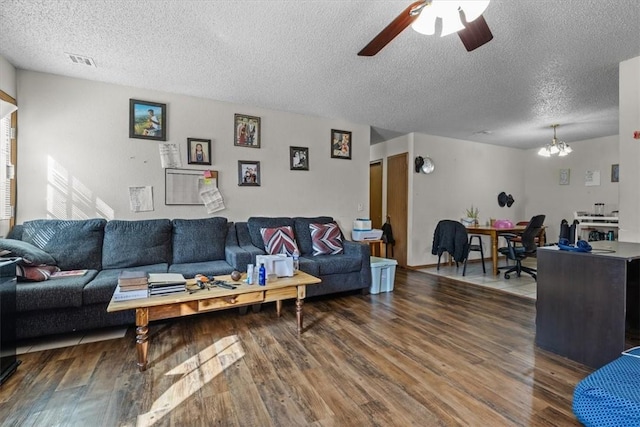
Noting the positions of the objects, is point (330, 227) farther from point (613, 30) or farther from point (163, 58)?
point (613, 30)

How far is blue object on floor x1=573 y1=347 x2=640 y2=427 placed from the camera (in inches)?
50.9

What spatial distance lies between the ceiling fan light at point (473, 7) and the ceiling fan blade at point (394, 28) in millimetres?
199

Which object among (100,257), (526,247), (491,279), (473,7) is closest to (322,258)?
(100,257)

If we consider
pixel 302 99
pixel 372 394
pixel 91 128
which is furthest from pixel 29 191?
pixel 372 394

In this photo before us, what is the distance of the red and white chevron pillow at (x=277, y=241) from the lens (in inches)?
136

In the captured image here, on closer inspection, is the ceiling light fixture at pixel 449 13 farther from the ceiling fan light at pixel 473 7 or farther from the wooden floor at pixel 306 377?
the wooden floor at pixel 306 377

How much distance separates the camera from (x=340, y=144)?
4535 mm

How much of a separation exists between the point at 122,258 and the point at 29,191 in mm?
1122

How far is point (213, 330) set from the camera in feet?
8.50

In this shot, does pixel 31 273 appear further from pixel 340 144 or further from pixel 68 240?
pixel 340 144

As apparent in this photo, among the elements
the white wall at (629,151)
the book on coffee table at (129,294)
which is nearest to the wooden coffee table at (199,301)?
the book on coffee table at (129,294)

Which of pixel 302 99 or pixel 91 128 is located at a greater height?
pixel 302 99

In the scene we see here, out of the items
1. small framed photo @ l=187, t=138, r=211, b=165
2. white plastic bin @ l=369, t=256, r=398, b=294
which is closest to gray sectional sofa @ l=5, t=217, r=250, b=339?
small framed photo @ l=187, t=138, r=211, b=165

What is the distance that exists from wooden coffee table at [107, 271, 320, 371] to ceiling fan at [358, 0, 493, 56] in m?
1.89
